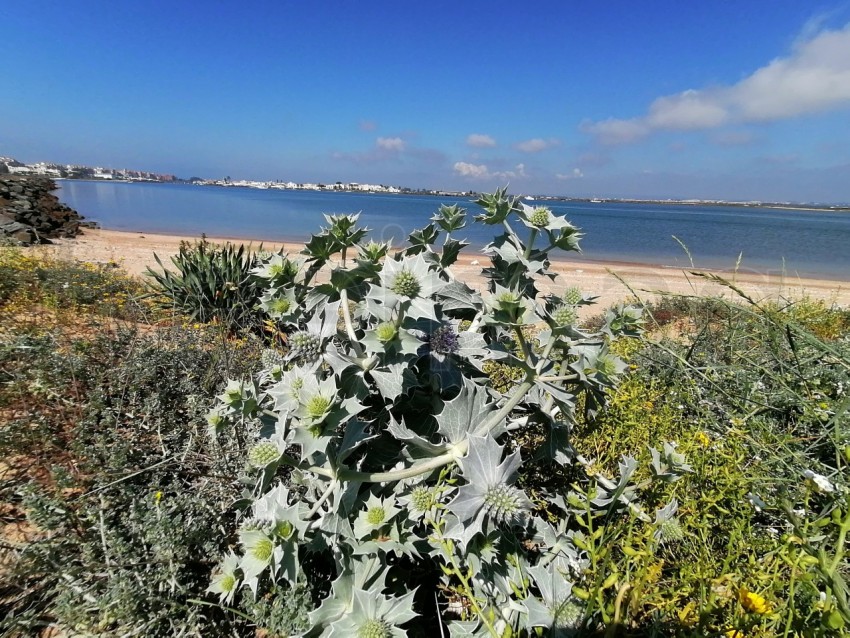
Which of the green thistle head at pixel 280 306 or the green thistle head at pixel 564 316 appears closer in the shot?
the green thistle head at pixel 564 316

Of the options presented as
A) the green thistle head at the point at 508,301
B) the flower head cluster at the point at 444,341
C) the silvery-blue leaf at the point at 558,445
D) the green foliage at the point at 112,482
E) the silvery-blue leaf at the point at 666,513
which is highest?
the green thistle head at the point at 508,301

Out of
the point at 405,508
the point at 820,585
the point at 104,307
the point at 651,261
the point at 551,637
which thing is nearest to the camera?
the point at 551,637

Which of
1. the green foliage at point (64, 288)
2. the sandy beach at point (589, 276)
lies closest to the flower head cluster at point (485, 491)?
the green foliage at point (64, 288)

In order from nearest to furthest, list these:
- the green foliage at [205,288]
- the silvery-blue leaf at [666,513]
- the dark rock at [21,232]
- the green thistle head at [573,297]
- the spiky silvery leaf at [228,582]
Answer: the silvery-blue leaf at [666,513] → the spiky silvery leaf at [228,582] → the green thistle head at [573,297] → the green foliage at [205,288] → the dark rock at [21,232]

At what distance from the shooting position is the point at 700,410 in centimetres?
227

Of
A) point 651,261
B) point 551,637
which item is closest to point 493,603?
point 551,637

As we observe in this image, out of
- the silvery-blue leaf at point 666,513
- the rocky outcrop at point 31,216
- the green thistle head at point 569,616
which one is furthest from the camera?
the rocky outcrop at point 31,216

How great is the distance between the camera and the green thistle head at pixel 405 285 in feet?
4.46

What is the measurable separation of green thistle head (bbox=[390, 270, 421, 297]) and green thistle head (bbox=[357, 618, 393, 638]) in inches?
39.1

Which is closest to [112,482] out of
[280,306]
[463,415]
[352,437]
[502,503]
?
[280,306]

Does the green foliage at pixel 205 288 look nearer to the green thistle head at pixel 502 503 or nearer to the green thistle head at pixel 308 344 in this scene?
the green thistle head at pixel 308 344

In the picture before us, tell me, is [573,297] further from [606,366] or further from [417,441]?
[417,441]

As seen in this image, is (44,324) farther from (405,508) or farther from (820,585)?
(820,585)

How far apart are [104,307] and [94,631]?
3.87m
